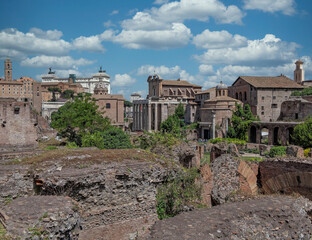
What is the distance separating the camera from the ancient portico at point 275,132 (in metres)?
36.9

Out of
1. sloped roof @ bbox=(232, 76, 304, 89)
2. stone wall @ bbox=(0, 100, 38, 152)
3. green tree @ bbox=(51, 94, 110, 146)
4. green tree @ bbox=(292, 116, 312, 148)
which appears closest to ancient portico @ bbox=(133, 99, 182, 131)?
sloped roof @ bbox=(232, 76, 304, 89)

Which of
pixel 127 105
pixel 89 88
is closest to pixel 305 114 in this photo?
pixel 127 105

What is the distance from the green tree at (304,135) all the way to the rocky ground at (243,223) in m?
26.5

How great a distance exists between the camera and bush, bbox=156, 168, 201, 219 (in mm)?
8281

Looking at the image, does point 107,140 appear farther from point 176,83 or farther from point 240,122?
point 176,83

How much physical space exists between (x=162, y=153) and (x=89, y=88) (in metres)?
115

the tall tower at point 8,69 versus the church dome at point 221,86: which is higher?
the tall tower at point 8,69

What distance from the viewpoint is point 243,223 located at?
6.20 m

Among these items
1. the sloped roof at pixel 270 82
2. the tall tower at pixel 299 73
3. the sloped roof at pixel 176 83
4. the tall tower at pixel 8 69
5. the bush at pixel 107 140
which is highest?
the tall tower at pixel 8 69

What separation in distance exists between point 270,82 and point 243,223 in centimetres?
4687

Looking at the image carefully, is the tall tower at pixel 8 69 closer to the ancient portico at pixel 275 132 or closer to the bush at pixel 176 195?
the ancient portico at pixel 275 132

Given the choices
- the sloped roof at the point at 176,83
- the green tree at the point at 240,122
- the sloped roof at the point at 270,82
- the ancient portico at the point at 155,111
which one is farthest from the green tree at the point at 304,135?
the sloped roof at the point at 176,83

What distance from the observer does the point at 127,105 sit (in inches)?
4434

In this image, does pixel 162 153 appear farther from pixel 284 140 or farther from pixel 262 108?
pixel 262 108
